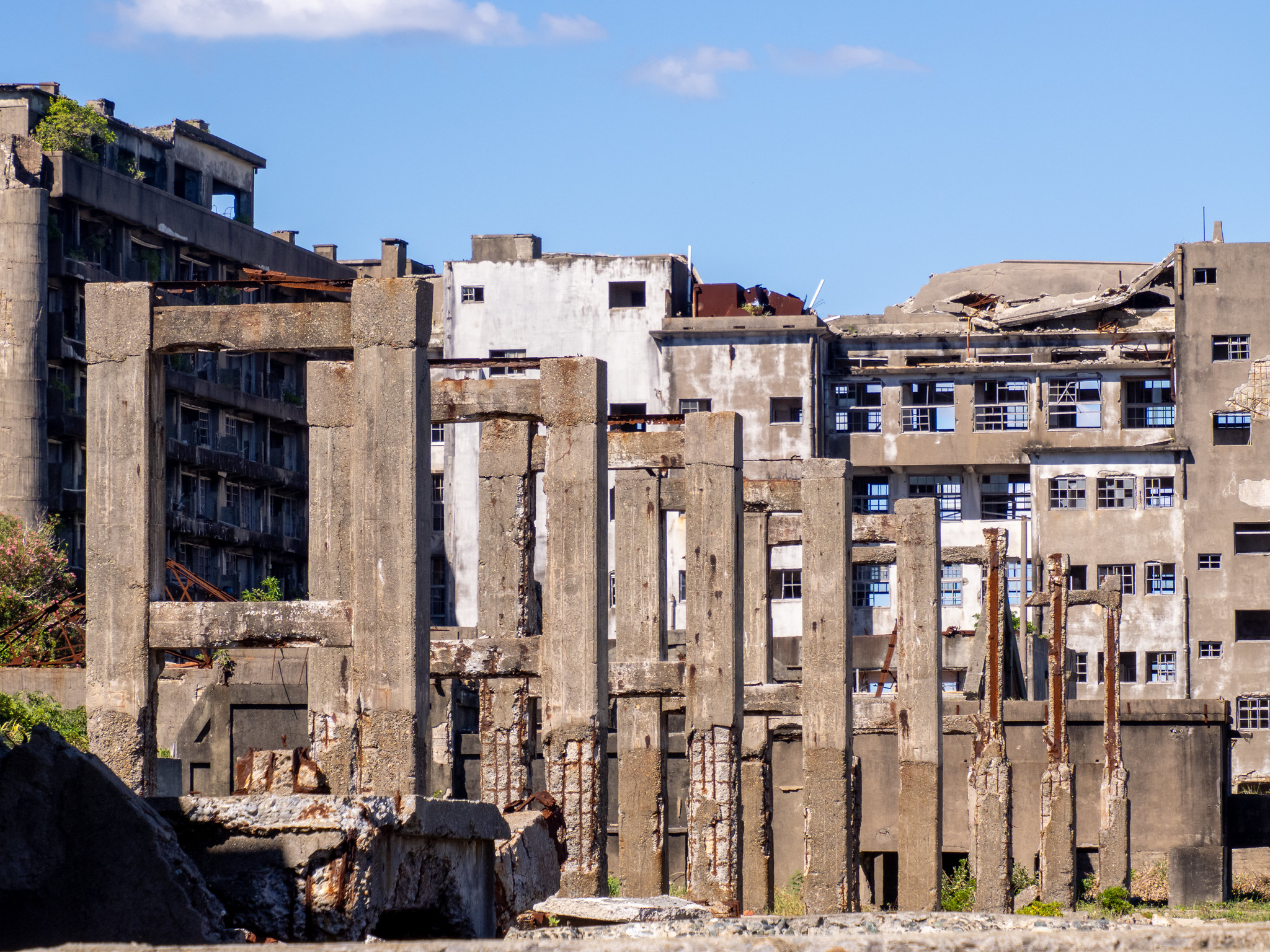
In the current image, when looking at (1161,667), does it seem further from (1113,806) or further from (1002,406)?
(1113,806)

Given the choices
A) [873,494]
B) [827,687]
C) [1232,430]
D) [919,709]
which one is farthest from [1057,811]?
[873,494]

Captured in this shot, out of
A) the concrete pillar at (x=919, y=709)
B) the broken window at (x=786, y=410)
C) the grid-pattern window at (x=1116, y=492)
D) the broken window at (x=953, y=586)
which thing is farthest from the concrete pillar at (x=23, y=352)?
the grid-pattern window at (x=1116, y=492)

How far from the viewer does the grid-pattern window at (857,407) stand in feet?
180

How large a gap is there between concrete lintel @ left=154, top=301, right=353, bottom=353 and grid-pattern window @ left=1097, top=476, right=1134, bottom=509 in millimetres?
39632

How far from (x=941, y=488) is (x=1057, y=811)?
81.1 feet

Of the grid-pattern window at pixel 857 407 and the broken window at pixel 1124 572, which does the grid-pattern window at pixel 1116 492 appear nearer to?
the broken window at pixel 1124 572

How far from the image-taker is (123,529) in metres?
16.1

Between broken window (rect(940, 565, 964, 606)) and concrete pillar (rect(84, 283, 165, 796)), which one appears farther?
broken window (rect(940, 565, 964, 606))

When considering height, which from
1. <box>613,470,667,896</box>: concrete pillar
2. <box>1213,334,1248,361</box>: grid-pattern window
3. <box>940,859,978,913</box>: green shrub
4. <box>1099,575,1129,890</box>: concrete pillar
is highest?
<box>1213,334,1248,361</box>: grid-pattern window

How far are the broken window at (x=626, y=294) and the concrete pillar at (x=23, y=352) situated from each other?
657 inches

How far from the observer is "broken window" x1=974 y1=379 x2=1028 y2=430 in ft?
178

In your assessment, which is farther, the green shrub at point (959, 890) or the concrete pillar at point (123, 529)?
the green shrub at point (959, 890)

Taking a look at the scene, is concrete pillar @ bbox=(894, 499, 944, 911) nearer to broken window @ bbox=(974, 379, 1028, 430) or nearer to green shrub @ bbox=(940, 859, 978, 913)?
green shrub @ bbox=(940, 859, 978, 913)

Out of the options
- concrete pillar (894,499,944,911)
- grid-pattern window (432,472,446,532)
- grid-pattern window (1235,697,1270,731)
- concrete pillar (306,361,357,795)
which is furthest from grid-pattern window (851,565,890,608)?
concrete pillar (306,361,357,795)
